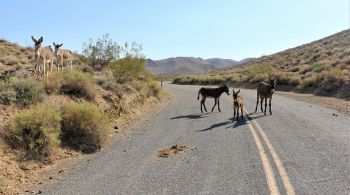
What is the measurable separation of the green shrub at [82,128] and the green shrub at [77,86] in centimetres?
333

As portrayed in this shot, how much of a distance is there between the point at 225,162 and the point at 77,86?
8.65 meters

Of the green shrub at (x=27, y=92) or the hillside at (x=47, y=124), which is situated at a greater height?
the green shrub at (x=27, y=92)

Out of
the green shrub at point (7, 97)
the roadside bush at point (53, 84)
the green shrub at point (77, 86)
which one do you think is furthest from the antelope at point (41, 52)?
the green shrub at point (7, 97)

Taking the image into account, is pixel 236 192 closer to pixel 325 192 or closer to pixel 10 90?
pixel 325 192

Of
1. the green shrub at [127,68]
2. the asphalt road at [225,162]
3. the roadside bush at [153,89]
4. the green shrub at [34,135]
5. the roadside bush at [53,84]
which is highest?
the green shrub at [127,68]

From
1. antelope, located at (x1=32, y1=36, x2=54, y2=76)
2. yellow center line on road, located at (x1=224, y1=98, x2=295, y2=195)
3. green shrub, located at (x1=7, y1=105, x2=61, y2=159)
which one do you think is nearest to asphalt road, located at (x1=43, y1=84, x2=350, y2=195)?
yellow center line on road, located at (x1=224, y1=98, x2=295, y2=195)

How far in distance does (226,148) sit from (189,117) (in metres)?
7.61

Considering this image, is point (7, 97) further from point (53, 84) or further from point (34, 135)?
point (53, 84)

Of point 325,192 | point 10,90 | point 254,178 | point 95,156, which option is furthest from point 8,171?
point 325,192

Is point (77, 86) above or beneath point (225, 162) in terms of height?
above

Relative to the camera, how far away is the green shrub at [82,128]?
475 inches

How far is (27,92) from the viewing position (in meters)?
12.9

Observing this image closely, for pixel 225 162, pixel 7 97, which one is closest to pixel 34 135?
pixel 7 97

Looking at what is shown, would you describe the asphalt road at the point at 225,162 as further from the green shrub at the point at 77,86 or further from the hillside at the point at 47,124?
the green shrub at the point at 77,86
